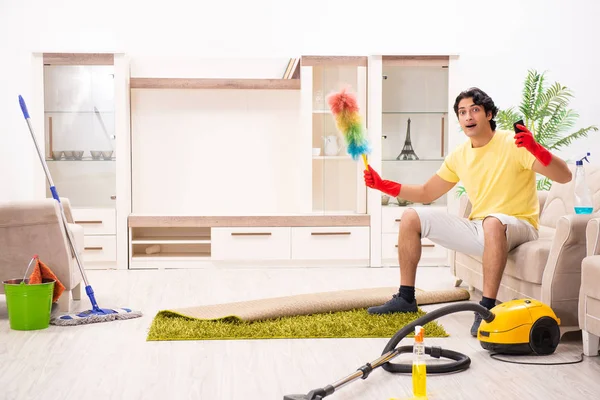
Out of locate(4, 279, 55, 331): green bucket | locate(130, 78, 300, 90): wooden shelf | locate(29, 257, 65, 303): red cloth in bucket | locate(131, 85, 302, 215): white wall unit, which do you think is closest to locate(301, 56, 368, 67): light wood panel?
locate(130, 78, 300, 90): wooden shelf

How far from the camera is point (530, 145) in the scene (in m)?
3.30

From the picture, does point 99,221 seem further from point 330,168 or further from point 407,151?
point 407,151

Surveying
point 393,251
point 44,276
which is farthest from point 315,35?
point 44,276

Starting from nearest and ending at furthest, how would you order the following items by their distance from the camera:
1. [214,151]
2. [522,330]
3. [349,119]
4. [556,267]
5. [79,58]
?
[522,330] → [556,267] → [349,119] → [79,58] → [214,151]

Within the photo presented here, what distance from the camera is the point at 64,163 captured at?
18.7 feet

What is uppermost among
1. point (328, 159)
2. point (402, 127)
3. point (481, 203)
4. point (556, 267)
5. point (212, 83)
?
point (212, 83)

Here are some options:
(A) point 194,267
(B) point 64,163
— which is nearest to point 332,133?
(A) point 194,267

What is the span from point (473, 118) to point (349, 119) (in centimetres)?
64

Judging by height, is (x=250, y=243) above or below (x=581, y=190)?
below

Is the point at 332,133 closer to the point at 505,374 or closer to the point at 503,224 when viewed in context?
the point at 503,224

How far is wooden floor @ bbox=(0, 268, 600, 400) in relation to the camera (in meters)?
2.48

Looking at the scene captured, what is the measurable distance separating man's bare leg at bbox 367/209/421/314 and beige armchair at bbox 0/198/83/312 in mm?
1590

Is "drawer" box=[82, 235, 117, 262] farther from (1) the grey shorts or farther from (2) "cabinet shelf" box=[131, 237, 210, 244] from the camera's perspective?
(1) the grey shorts

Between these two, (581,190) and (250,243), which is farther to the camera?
(250,243)
